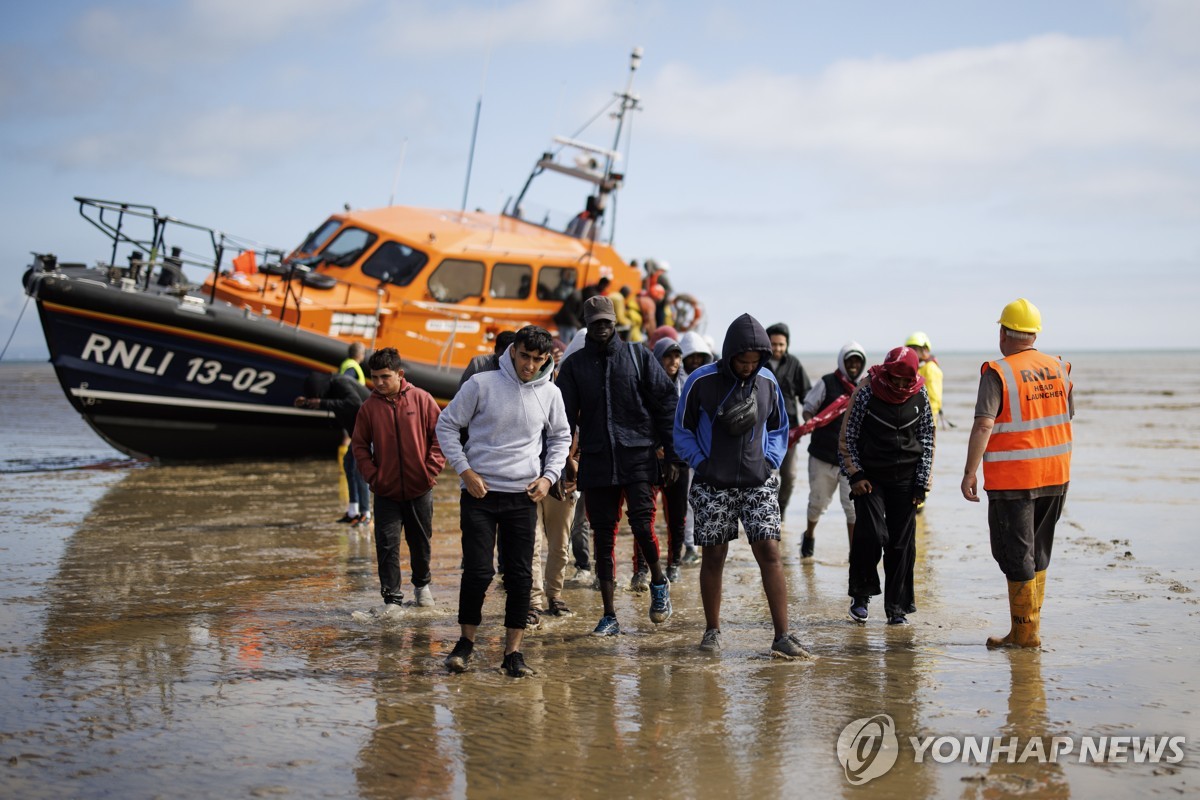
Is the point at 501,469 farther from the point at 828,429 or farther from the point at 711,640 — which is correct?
the point at 828,429

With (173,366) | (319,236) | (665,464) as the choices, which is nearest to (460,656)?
(665,464)

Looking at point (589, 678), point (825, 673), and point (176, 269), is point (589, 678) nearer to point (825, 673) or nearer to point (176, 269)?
point (825, 673)

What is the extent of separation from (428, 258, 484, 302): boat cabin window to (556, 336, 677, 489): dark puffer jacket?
26.2 ft

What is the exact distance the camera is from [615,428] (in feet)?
19.0

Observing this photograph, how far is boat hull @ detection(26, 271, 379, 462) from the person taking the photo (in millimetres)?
11695

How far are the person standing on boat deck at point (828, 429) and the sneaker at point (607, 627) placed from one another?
7.30ft

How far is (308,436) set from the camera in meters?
13.4

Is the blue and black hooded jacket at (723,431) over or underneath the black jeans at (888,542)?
over

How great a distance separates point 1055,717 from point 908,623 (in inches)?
63.1

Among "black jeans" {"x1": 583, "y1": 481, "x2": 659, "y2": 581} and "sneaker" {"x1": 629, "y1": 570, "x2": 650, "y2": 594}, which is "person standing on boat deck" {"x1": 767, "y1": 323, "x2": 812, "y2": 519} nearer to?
"sneaker" {"x1": 629, "y1": 570, "x2": 650, "y2": 594}

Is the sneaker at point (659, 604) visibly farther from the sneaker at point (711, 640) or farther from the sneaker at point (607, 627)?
the sneaker at point (711, 640)

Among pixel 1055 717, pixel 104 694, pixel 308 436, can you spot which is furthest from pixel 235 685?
pixel 308 436

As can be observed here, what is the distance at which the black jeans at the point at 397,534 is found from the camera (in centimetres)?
597

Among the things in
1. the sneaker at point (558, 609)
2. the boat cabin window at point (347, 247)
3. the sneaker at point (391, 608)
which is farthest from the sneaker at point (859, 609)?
the boat cabin window at point (347, 247)
